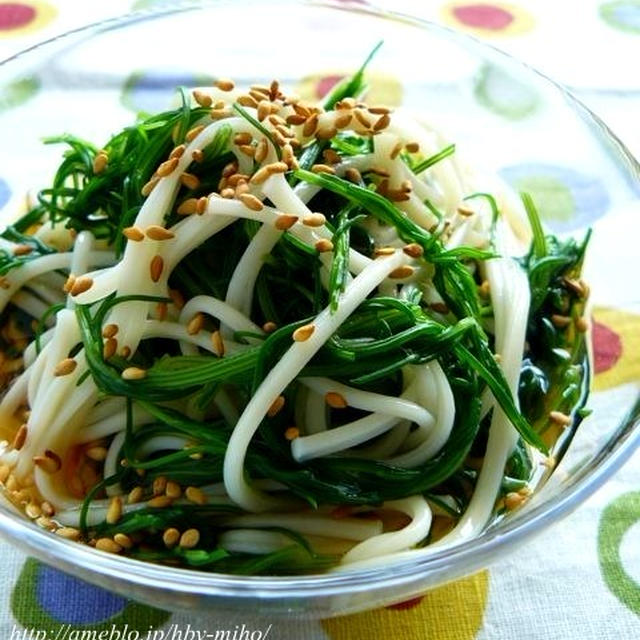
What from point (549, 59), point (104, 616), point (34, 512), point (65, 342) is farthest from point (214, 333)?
point (549, 59)

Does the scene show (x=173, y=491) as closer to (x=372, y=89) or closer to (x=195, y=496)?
(x=195, y=496)

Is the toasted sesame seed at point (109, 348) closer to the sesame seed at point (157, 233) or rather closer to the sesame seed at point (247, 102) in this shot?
the sesame seed at point (157, 233)

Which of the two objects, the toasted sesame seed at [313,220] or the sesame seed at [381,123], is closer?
the toasted sesame seed at [313,220]

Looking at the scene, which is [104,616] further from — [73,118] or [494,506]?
[73,118]

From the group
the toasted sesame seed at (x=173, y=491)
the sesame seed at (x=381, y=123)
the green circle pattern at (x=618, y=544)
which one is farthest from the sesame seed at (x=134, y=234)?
the green circle pattern at (x=618, y=544)

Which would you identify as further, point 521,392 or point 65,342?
point 521,392

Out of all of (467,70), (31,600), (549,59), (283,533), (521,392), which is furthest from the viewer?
(549,59)

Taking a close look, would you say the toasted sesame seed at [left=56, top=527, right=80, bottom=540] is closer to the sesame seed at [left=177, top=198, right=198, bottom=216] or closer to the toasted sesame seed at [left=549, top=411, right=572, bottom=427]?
the sesame seed at [left=177, top=198, right=198, bottom=216]

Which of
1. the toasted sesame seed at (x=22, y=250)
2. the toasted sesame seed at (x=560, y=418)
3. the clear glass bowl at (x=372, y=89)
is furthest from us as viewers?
the clear glass bowl at (x=372, y=89)
